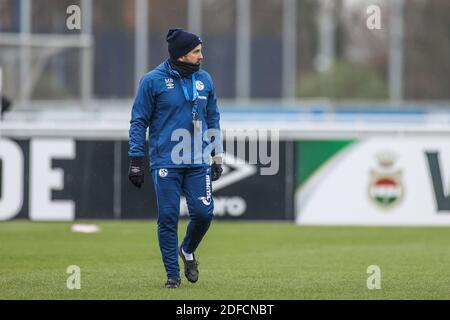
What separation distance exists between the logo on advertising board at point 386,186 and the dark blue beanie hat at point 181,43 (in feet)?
29.9

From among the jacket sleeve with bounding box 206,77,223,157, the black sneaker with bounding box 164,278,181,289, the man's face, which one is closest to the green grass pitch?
the black sneaker with bounding box 164,278,181,289

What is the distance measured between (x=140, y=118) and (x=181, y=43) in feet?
2.64

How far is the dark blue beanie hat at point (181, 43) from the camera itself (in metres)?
11.5

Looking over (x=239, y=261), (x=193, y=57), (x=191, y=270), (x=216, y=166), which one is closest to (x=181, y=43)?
(x=193, y=57)

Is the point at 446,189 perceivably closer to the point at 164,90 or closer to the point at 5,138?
the point at 5,138

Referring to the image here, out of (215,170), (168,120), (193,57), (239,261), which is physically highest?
(193,57)

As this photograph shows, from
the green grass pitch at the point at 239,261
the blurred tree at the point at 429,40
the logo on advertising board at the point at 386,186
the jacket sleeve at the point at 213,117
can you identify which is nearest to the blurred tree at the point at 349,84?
the blurred tree at the point at 429,40

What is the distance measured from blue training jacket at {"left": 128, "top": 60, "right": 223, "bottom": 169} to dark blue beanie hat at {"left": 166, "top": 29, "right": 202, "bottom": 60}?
0.61 ft

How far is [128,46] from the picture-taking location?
32781mm

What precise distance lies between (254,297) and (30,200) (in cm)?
976

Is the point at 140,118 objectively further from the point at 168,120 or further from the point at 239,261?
the point at 239,261

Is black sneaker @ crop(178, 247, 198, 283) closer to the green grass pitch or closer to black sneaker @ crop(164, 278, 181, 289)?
the green grass pitch

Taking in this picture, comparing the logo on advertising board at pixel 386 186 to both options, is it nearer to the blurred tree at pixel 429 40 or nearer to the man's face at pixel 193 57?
the man's face at pixel 193 57

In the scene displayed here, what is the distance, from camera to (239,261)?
1443 centimetres
